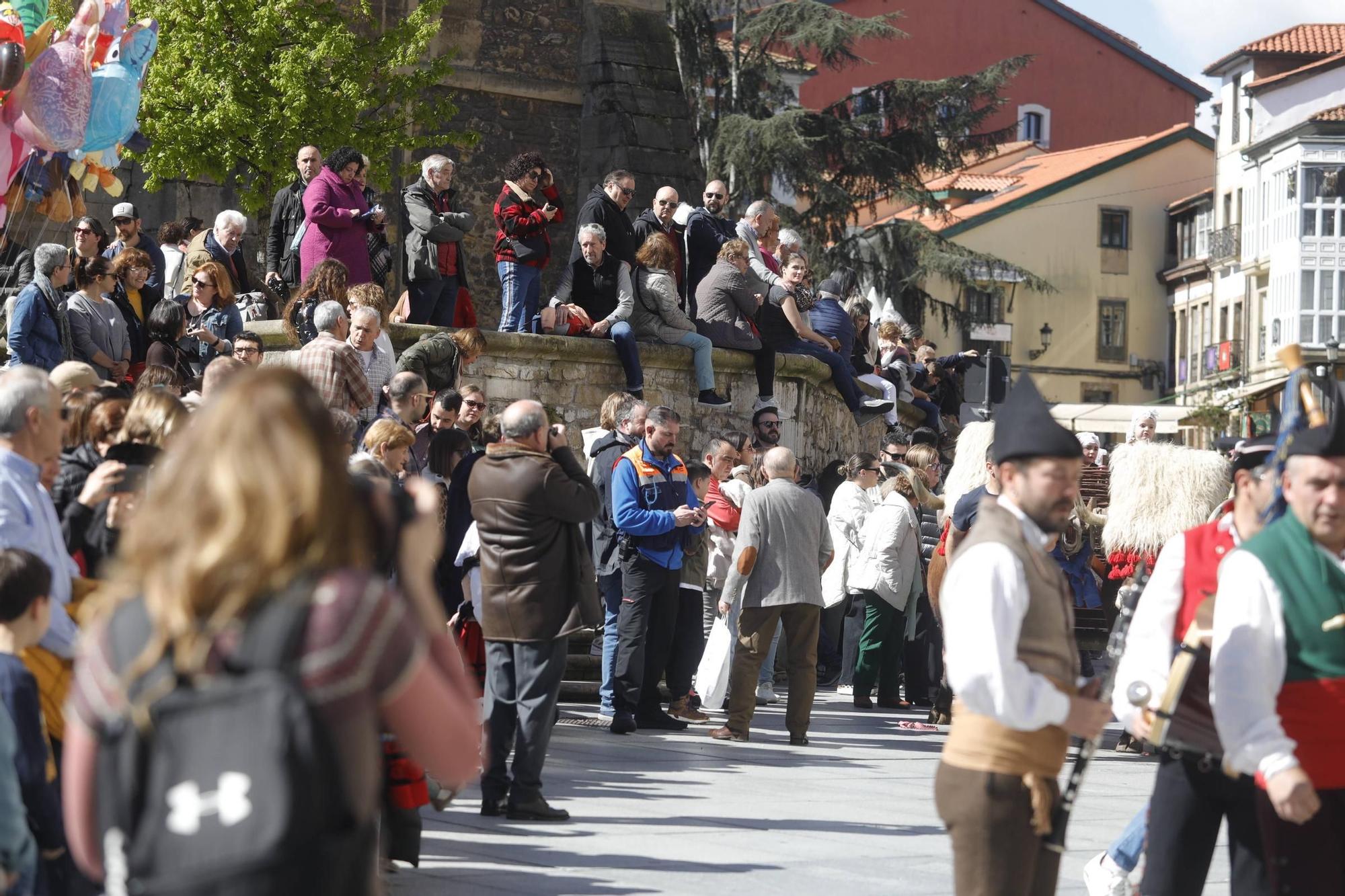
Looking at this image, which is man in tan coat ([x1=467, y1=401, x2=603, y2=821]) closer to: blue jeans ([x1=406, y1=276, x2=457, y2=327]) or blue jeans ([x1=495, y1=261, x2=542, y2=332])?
blue jeans ([x1=495, y1=261, x2=542, y2=332])

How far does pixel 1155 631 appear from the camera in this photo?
5.97 meters

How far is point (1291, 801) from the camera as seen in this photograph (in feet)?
16.4

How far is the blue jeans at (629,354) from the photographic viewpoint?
17.9m

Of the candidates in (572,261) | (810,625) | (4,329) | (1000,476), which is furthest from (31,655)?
(572,261)

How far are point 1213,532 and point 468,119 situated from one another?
24267 millimetres

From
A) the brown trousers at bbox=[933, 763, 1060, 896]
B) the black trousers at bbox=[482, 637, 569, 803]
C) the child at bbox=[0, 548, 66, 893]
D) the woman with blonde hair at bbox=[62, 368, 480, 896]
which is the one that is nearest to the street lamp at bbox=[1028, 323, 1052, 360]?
the black trousers at bbox=[482, 637, 569, 803]

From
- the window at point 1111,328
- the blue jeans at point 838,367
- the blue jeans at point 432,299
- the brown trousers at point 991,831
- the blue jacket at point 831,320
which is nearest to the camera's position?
Answer: the brown trousers at point 991,831

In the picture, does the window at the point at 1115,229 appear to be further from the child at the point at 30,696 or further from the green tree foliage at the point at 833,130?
the child at the point at 30,696

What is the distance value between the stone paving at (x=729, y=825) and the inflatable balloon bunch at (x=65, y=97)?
5.42 metres

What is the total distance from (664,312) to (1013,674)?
43.6 ft

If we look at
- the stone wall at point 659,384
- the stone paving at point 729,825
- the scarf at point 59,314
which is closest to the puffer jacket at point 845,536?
the stone paving at point 729,825

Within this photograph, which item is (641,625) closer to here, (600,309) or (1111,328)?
(600,309)

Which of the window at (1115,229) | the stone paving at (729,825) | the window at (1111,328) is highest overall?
the window at (1115,229)

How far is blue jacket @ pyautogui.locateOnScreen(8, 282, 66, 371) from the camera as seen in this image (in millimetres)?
12078
